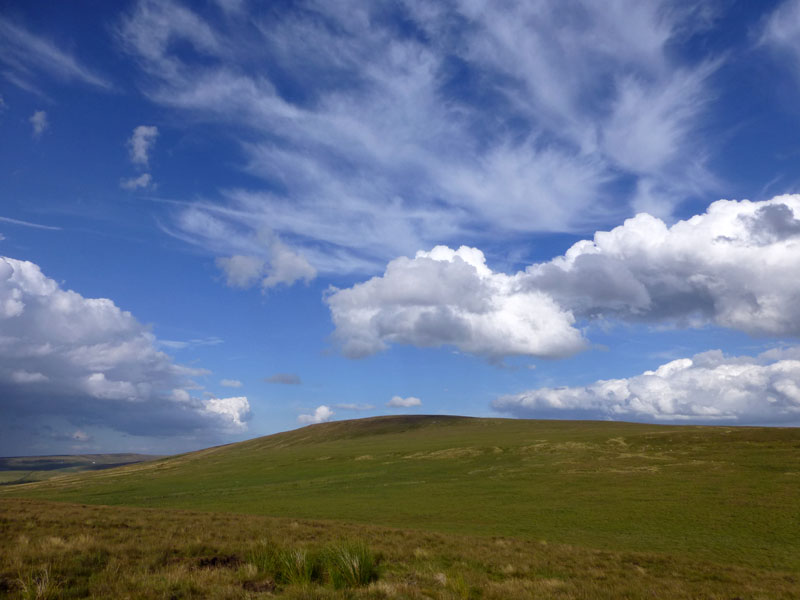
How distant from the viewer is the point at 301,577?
37.2ft

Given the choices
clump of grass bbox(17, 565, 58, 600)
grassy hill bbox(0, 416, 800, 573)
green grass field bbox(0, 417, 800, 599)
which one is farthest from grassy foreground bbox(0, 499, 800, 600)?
grassy hill bbox(0, 416, 800, 573)

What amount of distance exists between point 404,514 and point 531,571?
28234mm

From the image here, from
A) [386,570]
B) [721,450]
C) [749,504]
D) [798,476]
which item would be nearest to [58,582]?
[386,570]

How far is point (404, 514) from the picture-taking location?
42531 mm

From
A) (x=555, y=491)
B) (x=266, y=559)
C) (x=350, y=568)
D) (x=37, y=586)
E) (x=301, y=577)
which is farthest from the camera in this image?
(x=555, y=491)

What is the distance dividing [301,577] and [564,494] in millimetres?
46669

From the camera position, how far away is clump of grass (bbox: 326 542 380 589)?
11245 mm

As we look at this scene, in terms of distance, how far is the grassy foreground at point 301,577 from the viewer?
10484 mm

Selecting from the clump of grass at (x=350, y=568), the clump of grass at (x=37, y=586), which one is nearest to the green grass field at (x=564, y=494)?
the clump of grass at (x=350, y=568)

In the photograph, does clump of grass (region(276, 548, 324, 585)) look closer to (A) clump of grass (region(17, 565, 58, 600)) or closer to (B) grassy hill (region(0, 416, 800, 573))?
(A) clump of grass (region(17, 565, 58, 600))

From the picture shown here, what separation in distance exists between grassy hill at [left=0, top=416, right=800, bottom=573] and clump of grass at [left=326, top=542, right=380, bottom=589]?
829 inches

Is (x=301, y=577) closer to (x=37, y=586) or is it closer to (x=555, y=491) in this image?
(x=37, y=586)

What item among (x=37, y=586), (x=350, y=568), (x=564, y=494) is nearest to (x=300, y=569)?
(x=350, y=568)

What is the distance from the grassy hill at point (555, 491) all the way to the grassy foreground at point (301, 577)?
8916 mm
